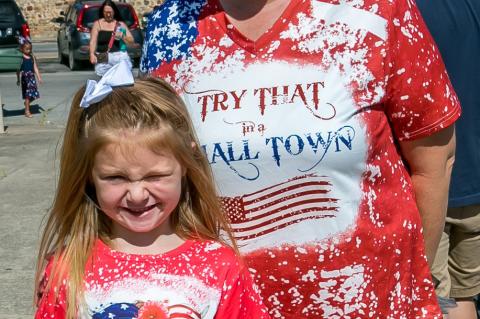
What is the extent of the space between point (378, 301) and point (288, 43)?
63 centimetres

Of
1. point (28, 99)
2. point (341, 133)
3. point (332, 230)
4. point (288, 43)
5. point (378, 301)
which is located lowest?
point (28, 99)

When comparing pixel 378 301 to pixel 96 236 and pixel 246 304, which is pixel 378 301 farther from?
pixel 96 236

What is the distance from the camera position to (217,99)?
2029 millimetres

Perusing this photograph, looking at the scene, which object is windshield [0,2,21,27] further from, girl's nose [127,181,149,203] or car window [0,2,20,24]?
girl's nose [127,181,149,203]

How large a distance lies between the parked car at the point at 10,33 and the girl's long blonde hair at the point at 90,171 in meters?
11.8

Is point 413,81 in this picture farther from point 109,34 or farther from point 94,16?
point 94,16

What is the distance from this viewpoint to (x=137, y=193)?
195 cm

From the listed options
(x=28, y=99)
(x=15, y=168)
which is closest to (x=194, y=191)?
(x=15, y=168)

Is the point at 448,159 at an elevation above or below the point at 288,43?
below

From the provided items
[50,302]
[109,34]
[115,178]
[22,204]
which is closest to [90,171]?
[115,178]

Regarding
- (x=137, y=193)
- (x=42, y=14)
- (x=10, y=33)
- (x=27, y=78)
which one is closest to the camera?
(x=137, y=193)

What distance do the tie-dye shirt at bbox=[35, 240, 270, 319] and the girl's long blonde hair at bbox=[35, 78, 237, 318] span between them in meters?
0.03

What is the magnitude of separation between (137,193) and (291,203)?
1.14ft

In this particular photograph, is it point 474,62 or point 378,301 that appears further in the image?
point 474,62
